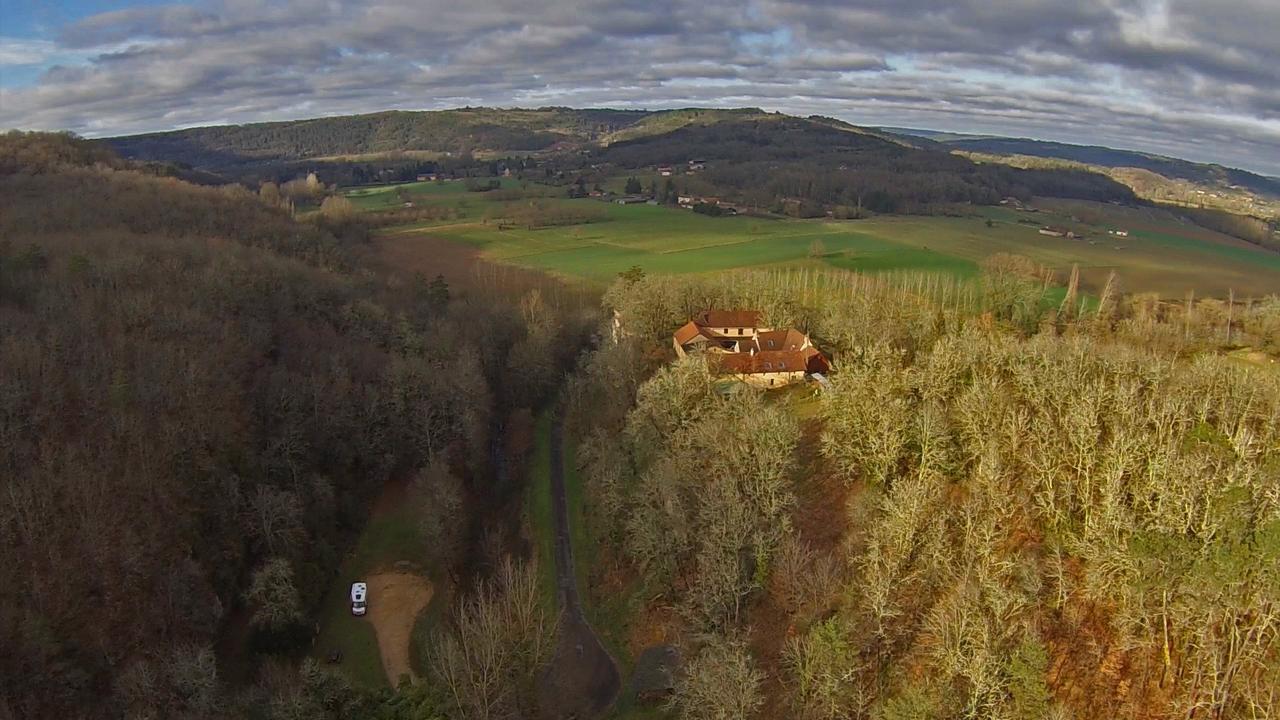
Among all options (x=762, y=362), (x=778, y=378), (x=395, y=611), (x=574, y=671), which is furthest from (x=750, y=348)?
(x=395, y=611)

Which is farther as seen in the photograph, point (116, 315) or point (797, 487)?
point (116, 315)

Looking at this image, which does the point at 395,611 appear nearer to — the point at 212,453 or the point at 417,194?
the point at 212,453

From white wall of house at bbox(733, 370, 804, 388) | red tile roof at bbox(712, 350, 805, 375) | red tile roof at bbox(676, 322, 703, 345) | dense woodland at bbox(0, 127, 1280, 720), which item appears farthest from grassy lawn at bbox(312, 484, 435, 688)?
red tile roof at bbox(676, 322, 703, 345)

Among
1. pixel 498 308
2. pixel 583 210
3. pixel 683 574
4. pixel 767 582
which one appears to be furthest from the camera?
pixel 583 210

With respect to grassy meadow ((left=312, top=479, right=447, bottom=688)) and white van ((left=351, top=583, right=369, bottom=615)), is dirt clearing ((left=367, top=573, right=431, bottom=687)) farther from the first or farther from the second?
white van ((left=351, top=583, right=369, bottom=615))

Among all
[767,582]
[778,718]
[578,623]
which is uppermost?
[767,582]

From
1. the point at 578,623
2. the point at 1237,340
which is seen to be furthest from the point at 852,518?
the point at 1237,340

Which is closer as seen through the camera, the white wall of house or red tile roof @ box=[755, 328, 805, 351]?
the white wall of house

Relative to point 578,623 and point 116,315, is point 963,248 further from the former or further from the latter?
point 116,315
